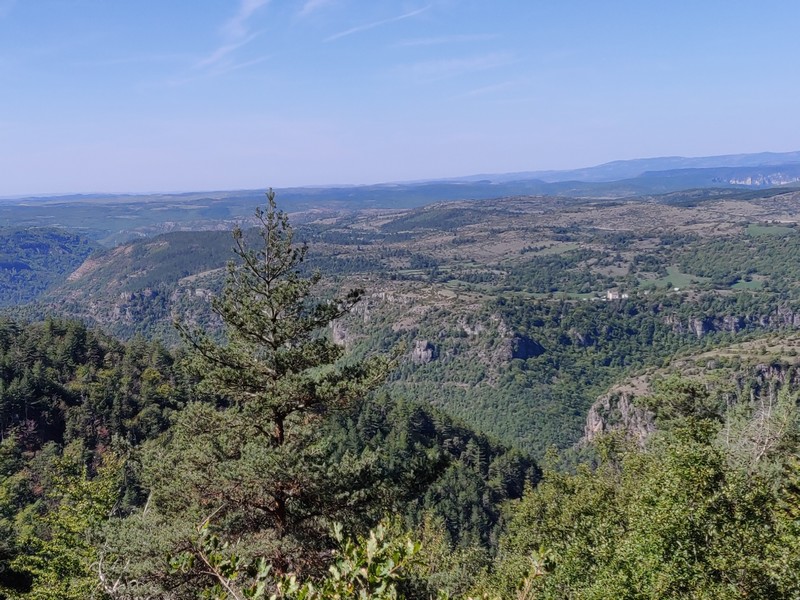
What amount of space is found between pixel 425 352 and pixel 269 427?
508 ft

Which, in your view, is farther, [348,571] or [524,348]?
[524,348]

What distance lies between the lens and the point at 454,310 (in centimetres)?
18162

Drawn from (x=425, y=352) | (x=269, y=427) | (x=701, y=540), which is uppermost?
(x=269, y=427)

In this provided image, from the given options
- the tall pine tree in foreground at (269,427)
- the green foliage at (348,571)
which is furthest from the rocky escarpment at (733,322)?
the green foliage at (348,571)

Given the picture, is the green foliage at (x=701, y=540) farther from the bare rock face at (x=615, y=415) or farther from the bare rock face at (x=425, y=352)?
the bare rock face at (x=425, y=352)

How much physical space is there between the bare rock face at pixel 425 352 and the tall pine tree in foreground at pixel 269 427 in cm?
15420

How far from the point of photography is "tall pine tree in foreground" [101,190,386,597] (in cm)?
1407

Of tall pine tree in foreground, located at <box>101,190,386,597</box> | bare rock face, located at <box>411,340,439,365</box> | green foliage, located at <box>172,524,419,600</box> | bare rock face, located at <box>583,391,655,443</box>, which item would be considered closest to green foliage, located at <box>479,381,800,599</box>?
green foliage, located at <box>172,524,419,600</box>

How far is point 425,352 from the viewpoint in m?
170

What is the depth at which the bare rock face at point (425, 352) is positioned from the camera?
170m

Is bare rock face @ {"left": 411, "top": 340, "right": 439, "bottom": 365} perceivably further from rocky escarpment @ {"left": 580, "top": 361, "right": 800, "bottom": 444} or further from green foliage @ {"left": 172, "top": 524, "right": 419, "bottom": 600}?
green foliage @ {"left": 172, "top": 524, "right": 419, "bottom": 600}

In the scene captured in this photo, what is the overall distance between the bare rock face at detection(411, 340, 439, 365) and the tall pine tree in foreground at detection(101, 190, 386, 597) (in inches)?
6071

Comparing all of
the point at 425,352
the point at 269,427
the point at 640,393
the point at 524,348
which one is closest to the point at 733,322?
the point at 524,348

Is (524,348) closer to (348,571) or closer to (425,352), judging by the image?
(425,352)
